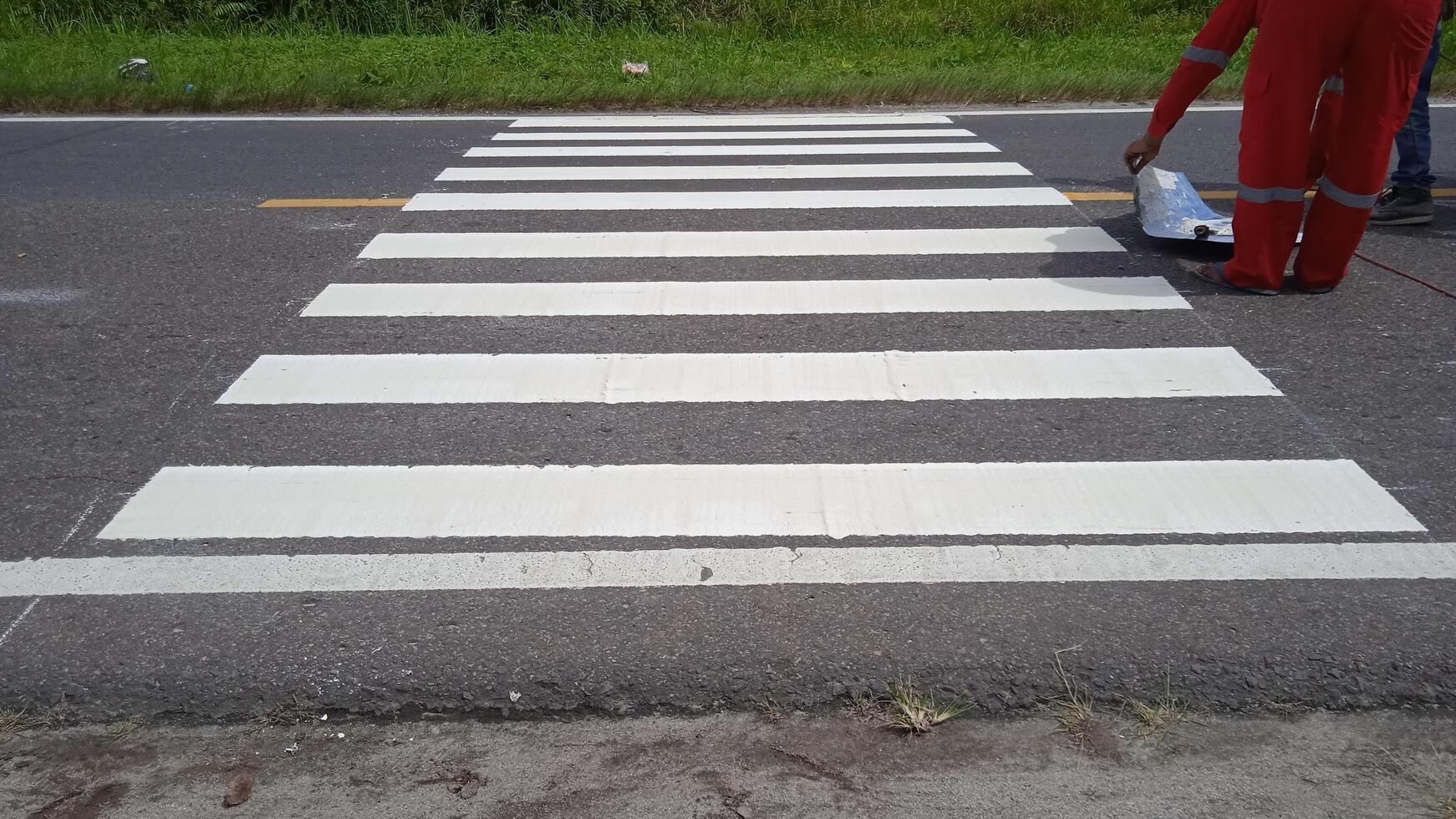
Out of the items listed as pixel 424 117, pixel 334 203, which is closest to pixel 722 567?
pixel 334 203

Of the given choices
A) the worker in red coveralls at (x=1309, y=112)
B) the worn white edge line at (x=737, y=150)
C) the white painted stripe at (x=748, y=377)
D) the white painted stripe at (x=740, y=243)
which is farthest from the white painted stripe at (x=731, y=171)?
the white painted stripe at (x=748, y=377)

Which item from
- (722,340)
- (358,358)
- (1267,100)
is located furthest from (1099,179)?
(358,358)

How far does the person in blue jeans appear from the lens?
6.73m

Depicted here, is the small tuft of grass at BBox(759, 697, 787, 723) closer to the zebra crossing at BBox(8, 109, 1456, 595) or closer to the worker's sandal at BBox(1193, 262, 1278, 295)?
the zebra crossing at BBox(8, 109, 1456, 595)

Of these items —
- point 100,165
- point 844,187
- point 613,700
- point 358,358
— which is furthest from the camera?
point 100,165

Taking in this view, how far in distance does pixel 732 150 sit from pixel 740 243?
2668 millimetres

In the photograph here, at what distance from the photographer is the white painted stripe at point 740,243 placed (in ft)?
20.6

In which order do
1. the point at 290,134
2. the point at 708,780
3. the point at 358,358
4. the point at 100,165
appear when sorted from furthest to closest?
the point at 290,134, the point at 100,165, the point at 358,358, the point at 708,780

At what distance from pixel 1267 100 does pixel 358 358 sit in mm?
3958

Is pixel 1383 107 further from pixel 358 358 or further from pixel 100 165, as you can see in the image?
pixel 100 165

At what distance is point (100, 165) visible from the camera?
8.49 m

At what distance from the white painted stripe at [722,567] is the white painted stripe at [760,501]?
0.12 metres

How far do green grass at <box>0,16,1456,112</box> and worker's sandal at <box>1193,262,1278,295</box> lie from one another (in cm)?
577

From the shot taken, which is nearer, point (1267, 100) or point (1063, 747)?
point (1063, 747)
